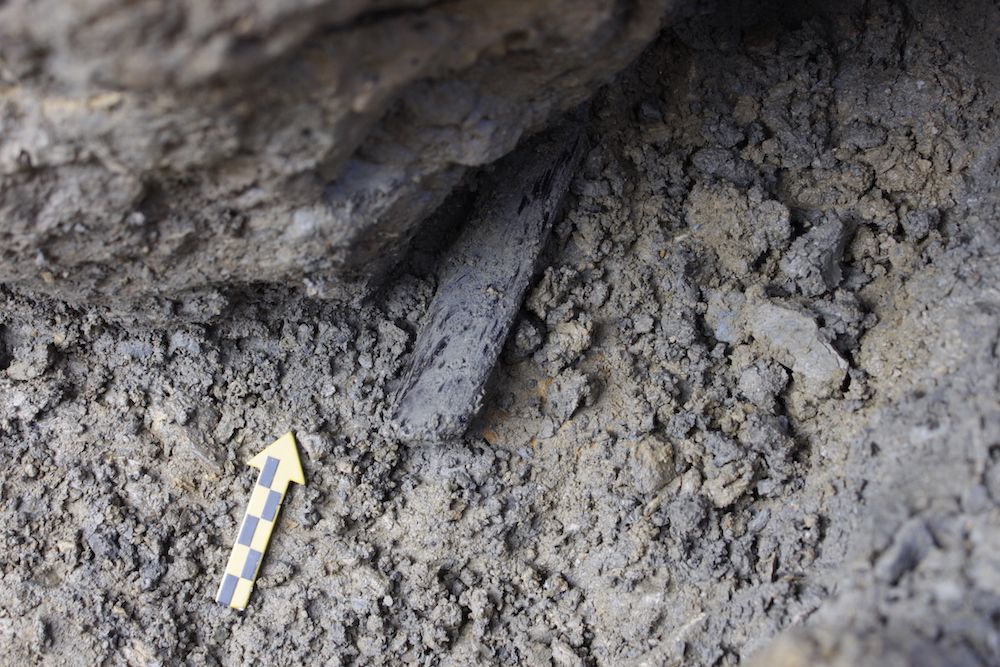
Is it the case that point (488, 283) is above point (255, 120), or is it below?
below

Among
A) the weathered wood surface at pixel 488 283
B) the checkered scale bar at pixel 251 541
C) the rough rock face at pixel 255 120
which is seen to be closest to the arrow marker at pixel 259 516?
the checkered scale bar at pixel 251 541

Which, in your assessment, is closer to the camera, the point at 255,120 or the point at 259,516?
the point at 255,120

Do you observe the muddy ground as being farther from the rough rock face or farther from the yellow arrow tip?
the rough rock face

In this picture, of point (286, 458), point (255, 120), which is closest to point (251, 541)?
point (286, 458)

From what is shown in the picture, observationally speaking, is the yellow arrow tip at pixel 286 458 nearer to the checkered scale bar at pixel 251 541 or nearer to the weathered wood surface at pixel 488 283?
the checkered scale bar at pixel 251 541

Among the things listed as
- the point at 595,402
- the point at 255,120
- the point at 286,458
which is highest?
the point at 255,120

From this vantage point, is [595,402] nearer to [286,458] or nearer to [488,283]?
[488,283]

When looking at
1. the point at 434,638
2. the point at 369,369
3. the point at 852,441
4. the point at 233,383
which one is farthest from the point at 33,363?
the point at 852,441

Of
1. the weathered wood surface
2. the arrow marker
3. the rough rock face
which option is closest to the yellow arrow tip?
the arrow marker
